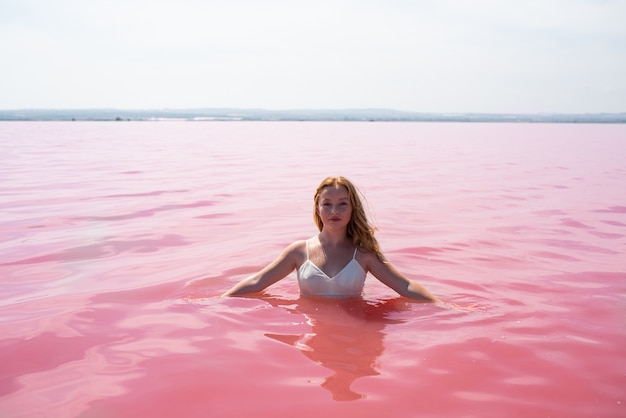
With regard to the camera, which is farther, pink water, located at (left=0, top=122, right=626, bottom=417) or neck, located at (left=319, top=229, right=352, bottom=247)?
neck, located at (left=319, top=229, right=352, bottom=247)

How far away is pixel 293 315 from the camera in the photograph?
4898 mm

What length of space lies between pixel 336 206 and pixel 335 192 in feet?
0.39

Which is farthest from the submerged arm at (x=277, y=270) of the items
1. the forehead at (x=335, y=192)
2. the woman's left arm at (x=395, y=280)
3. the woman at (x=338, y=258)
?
the woman's left arm at (x=395, y=280)

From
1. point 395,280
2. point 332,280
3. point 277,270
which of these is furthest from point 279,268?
point 395,280

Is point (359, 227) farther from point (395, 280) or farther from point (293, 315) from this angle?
point (293, 315)

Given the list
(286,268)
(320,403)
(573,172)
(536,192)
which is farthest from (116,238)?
(573,172)

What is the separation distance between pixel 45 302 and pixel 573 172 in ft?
47.4

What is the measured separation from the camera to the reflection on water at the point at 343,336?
12.0 feet

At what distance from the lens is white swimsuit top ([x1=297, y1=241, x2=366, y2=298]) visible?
514cm

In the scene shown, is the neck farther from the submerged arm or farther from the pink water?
the pink water

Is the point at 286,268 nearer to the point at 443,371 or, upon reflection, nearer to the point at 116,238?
the point at 443,371

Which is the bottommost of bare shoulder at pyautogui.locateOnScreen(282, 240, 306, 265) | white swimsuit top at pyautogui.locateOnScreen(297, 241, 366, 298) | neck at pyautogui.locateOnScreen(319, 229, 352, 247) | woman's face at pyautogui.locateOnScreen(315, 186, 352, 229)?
white swimsuit top at pyautogui.locateOnScreen(297, 241, 366, 298)

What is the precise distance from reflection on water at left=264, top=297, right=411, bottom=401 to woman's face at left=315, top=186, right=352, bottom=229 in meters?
0.71

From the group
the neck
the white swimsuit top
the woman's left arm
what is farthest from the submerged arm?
the woman's left arm
